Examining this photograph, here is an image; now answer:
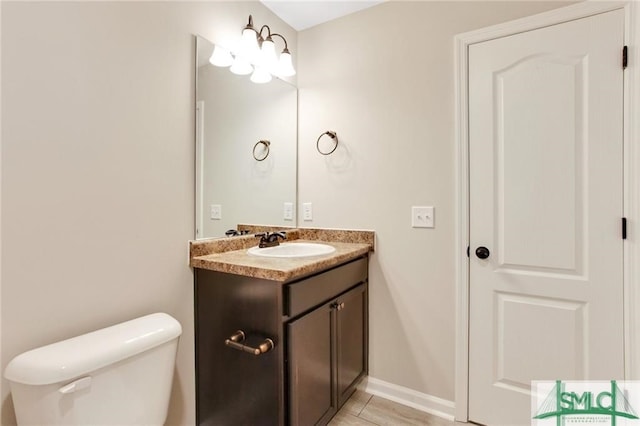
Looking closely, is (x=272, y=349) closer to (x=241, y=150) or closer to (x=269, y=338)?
(x=269, y=338)

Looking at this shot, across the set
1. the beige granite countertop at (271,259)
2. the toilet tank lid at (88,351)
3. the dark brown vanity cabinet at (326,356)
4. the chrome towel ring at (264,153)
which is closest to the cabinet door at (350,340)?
the dark brown vanity cabinet at (326,356)

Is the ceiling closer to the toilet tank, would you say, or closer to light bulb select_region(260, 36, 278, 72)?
light bulb select_region(260, 36, 278, 72)

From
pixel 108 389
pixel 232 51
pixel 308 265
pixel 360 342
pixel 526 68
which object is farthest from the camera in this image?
pixel 360 342

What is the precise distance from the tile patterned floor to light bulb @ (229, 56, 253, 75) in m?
2.00

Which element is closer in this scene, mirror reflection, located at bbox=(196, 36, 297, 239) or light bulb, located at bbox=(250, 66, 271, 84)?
mirror reflection, located at bbox=(196, 36, 297, 239)

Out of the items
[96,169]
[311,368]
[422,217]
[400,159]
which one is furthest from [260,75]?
[311,368]

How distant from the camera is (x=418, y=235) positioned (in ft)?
5.82

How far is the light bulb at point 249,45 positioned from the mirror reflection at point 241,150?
0.13 metres

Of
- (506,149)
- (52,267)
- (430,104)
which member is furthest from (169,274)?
(506,149)

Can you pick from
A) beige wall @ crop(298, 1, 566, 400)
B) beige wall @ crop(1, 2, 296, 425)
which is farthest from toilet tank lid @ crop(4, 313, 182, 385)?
beige wall @ crop(298, 1, 566, 400)

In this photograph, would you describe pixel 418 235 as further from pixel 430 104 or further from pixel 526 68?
pixel 526 68

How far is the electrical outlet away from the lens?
2.15 meters

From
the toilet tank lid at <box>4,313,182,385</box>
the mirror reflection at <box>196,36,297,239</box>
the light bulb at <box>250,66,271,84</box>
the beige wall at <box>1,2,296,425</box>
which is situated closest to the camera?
the toilet tank lid at <box>4,313,182,385</box>

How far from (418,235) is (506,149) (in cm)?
63
